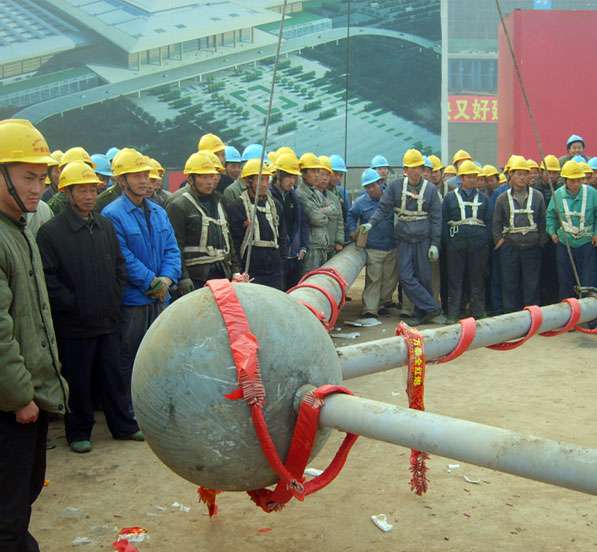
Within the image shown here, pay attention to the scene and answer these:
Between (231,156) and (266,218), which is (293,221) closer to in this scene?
(266,218)

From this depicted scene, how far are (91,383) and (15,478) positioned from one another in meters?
2.36

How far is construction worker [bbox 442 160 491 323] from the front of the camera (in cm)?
980

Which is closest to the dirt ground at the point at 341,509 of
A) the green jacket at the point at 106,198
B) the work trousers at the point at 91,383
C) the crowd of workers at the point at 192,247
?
the work trousers at the point at 91,383

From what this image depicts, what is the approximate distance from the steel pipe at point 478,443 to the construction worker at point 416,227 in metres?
7.35

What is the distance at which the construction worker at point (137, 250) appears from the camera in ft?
18.3

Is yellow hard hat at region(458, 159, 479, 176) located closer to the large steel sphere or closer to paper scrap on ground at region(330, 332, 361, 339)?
paper scrap on ground at region(330, 332, 361, 339)

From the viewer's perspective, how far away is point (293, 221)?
28.8ft

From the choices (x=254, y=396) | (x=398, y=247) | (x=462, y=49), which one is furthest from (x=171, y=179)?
(x=462, y=49)

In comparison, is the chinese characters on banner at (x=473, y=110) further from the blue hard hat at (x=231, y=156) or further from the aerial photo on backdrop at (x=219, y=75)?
the blue hard hat at (x=231, y=156)

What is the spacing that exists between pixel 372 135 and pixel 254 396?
2362cm

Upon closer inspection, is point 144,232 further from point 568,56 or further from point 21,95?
point 21,95

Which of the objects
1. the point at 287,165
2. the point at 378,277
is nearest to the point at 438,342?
the point at 287,165

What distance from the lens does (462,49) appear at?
47.8 m

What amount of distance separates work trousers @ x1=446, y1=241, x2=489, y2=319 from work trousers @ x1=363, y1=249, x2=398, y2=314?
0.75 m
